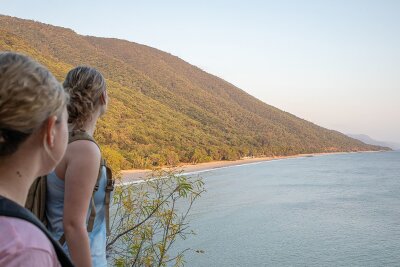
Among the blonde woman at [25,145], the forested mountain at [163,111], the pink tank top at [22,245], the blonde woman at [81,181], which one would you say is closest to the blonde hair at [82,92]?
the blonde woman at [81,181]

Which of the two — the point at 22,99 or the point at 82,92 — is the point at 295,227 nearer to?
the point at 82,92

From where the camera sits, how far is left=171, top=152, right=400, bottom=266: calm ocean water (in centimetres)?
1249

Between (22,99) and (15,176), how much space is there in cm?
17

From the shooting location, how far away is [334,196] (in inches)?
997

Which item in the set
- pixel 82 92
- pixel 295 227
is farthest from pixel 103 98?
pixel 295 227

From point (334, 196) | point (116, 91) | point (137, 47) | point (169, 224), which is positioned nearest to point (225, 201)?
point (334, 196)

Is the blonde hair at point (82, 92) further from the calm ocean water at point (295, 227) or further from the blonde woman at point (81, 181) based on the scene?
the calm ocean water at point (295, 227)

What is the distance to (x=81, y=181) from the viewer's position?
1.53 metres

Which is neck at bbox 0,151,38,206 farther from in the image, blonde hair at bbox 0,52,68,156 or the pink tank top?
the pink tank top

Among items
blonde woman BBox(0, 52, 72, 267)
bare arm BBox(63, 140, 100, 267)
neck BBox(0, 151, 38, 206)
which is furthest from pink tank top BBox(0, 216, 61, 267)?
bare arm BBox(63, 140, 100, 267)

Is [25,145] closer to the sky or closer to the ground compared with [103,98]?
closer to the ground

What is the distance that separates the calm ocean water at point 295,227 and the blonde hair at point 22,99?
426 inches

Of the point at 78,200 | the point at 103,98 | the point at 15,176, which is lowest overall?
the point at 78,200

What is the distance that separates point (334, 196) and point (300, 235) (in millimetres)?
10665
